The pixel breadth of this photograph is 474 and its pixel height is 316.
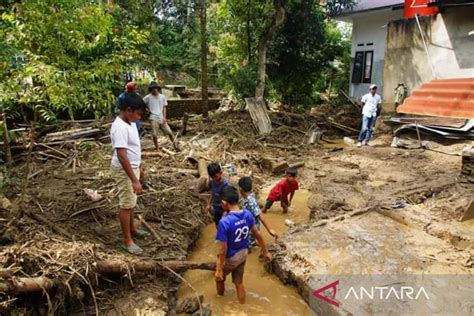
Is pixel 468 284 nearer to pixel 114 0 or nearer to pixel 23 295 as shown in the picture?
pixel 23 295

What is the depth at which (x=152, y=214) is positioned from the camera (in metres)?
5.32

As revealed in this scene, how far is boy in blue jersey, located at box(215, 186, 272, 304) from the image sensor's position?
11.4 ft

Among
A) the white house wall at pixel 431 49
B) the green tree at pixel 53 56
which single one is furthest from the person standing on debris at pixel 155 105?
the white house wall at pixel 431 49

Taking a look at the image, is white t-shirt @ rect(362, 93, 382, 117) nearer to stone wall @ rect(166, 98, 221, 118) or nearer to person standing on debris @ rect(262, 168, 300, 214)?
person standing on debris @ rect(262, 168, 300, 214)

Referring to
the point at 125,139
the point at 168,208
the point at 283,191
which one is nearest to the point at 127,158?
the point at 125,139

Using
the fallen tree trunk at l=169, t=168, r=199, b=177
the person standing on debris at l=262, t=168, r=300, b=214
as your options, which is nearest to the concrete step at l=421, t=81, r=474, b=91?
the person standing on debris at l=262, t=168, r=300, b=214

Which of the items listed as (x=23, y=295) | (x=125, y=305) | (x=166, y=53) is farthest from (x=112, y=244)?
(x=166, y=53)

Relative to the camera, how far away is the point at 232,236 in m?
3.52

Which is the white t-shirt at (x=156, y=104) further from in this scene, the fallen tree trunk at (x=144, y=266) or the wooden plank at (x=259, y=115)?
the fallen tree trunk at (x=144, y=266)

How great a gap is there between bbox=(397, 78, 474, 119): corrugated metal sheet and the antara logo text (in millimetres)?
1937

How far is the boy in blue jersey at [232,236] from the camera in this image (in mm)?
3476

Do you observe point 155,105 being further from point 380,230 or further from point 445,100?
point 445,100

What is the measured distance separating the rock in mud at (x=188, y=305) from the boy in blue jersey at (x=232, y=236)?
33 centimetres

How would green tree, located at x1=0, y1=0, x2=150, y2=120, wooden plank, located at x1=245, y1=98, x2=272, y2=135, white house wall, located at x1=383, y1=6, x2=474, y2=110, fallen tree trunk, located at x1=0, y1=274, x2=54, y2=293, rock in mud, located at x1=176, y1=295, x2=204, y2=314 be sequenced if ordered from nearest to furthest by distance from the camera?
fallen tree trunk, located at x1=0, y1=274, x2=54, y2=293, rock in mud, located at x1=176, y1=295, x2=204, y2=314, green tree, located at x1=0, y1=0, x2=150, y2=120, white house wall, located at x1=383, y1=6, x2=474, y2=110, wooden plank, located at x1=245, y1=98, x2=272, y2=135
